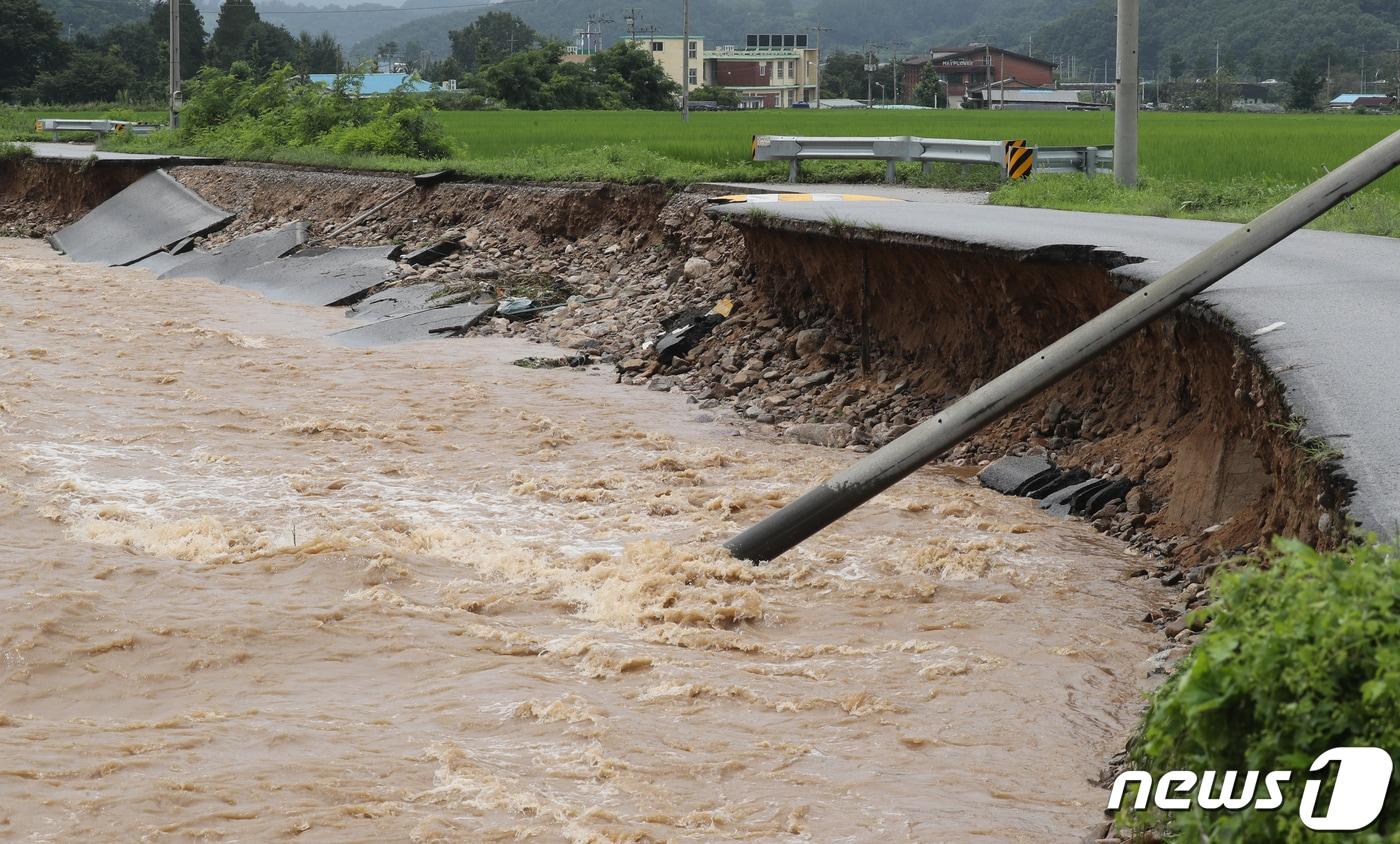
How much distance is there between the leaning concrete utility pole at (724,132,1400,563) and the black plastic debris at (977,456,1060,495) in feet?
10.2

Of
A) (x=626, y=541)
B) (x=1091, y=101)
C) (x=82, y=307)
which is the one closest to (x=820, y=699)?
(x=626, y=541)

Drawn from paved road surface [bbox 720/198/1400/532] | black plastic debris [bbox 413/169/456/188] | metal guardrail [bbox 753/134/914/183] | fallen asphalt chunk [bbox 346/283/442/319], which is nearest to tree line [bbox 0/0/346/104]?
black plastic debris [bbox 413/169/456/188]

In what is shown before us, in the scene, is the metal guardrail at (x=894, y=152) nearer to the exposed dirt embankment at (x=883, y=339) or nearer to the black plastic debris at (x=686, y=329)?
the exposed dirt embankment at (x=883, y=339)

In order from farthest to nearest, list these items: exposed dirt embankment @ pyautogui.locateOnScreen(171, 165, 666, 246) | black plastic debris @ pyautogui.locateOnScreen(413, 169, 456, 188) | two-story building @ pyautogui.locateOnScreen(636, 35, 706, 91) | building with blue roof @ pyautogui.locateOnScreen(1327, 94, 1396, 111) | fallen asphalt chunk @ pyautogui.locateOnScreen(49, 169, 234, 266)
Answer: two-story building @ pyautogui.locateOnScreen(636, 35, 706, 91) < building with blue roof @ pyautogui.locateOnScreen(1327, 94, 1396, 111) < fallen asphalt chunk @ pyautogui.locateOnScreen(49, 169, 234, 266) < black plastic debris @ pyautogui.locateOnScreen(413, 169, 456, 188) < exposed dirt embankment @ pyautogui.locateOnScreen(171, 165, 666, 246)

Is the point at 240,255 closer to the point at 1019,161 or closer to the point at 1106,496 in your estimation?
the point at 1019,161

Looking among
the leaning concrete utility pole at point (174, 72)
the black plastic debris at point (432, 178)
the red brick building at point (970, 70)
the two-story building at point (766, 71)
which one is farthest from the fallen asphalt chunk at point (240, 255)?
the two-story building at point (766, 71)

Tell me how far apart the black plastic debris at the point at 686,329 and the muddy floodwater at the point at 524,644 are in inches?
108

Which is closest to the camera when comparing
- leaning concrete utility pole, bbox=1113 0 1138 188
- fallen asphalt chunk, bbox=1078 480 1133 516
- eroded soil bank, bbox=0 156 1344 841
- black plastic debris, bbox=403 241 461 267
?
eroded soil bank, bbox=0 156 1344 841

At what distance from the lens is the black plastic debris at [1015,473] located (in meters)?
9.83

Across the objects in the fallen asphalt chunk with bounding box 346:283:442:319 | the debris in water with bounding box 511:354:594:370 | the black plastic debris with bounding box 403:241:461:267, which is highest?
the black plastic debris with bounding box 403:241:461:267

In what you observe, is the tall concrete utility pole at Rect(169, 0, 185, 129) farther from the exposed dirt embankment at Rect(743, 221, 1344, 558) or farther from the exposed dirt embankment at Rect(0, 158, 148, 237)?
the exposed dirt embankment at Rect(743, 221, 1344, 558)

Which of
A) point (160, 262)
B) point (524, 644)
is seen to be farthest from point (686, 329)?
point (160, 262)

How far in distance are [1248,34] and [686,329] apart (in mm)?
128756

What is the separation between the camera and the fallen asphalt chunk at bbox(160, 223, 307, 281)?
2255 centimetres
